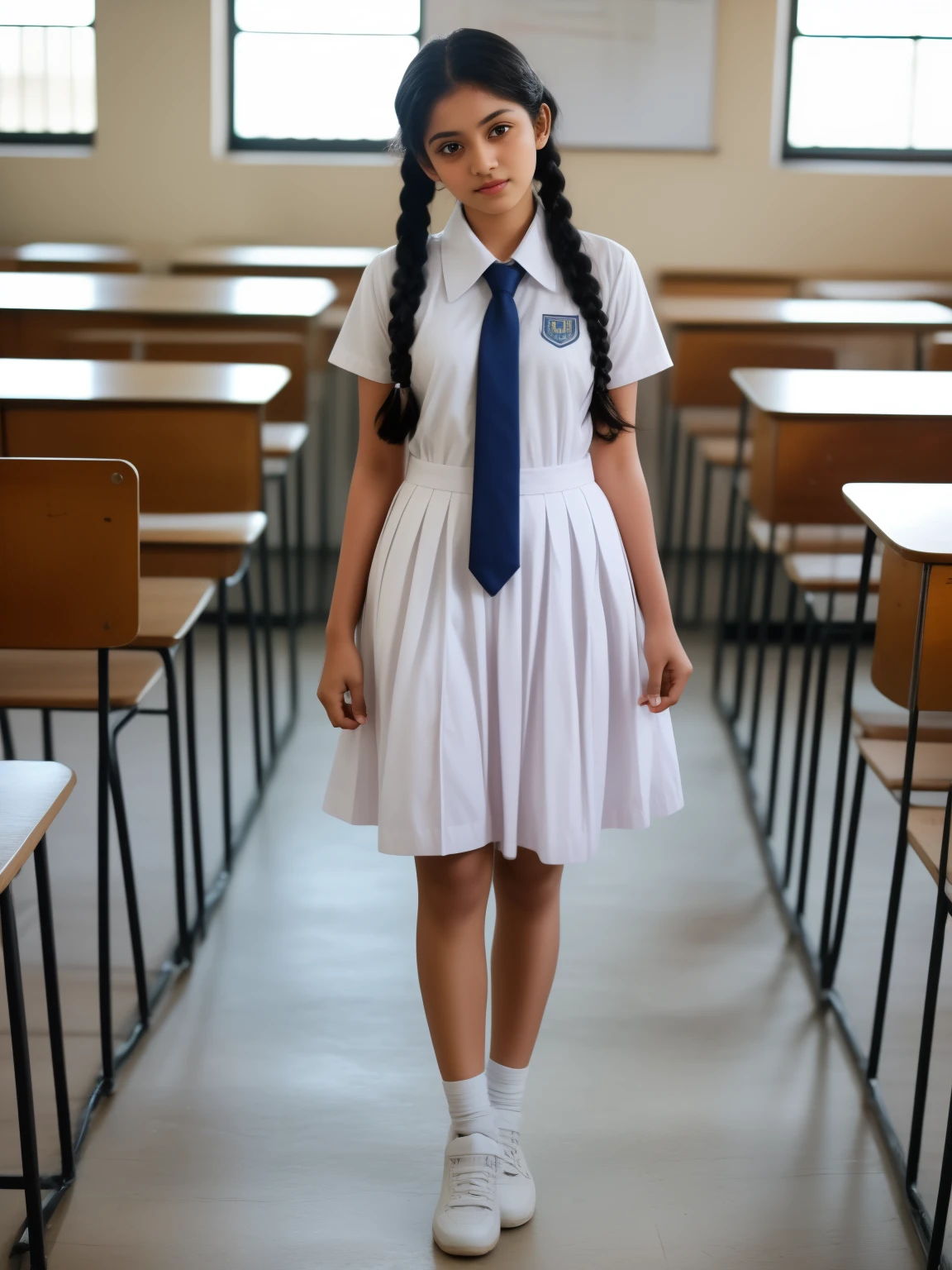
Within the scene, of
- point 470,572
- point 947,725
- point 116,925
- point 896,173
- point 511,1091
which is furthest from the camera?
point 896,173

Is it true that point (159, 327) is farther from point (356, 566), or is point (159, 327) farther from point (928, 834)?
point (928, 834)

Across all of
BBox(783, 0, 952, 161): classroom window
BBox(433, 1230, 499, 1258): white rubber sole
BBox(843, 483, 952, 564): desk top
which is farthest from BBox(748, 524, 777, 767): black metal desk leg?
BBox(783, 0, 952, 161): classroom window

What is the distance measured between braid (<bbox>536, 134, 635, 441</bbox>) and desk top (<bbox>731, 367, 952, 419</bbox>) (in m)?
1.12

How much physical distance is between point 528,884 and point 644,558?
420 mm

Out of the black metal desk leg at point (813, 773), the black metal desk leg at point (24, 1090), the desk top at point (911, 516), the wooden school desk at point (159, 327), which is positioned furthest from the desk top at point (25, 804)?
the wooden school desk at point (159, 327)

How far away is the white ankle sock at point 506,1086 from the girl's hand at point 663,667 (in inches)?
20.1

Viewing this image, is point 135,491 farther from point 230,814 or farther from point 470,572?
point 230,814

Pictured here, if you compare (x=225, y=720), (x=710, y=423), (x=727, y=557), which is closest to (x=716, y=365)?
(x=710, y=423)

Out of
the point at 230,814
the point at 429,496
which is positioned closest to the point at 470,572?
the point at 429,496

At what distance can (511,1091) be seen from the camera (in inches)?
70.0

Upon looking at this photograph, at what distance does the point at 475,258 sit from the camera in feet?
4.93

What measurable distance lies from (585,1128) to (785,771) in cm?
145

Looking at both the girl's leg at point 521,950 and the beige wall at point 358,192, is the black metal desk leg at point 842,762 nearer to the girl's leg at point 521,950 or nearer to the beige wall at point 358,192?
the girl's leg at point 521,950

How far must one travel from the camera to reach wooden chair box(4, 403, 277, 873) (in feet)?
8.85
